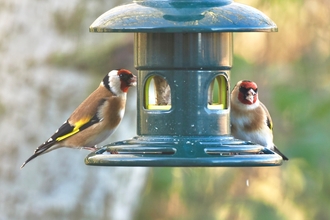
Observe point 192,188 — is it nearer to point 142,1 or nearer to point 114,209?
point 114,209

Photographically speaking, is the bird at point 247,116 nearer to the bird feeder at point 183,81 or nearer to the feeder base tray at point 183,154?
the bird feeder at point 183,81

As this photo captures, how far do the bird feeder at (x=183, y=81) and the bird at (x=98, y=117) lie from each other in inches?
24.8

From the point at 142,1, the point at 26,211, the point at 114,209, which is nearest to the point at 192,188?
the point at 114,209

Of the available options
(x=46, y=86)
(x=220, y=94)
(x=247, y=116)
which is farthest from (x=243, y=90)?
(x=46, y=86)

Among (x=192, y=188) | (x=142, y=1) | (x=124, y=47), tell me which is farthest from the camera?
(x=192, y=188)

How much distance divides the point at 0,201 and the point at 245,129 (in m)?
4.02

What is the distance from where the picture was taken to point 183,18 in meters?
4.11

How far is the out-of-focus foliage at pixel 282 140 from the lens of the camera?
8906 millimetres

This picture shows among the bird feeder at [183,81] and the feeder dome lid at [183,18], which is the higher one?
the feeder dome lid at [183,18]

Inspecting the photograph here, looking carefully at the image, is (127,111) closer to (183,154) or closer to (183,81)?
(183,81)

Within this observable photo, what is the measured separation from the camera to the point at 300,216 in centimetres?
984

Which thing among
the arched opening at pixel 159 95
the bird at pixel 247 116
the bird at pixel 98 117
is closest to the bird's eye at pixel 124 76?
the bird at pixel 98 117

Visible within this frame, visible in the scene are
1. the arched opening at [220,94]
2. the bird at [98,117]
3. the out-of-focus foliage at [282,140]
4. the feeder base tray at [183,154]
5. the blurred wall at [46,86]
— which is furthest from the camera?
the out-of-focus foliage at [282,140]

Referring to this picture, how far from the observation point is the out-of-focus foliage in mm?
8906
